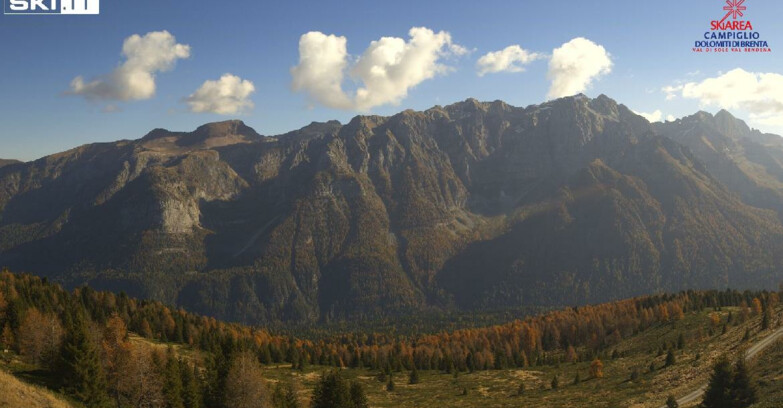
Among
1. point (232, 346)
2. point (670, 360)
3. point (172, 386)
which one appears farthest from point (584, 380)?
point (172, 386)

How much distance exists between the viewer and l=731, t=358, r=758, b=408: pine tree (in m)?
50.2

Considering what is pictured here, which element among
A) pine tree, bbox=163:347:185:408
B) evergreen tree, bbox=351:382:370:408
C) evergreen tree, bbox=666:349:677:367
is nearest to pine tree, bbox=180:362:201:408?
pine tree, bbox=163:347:185:408

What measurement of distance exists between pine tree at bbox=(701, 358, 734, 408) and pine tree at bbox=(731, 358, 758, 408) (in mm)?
426

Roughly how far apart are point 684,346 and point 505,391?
38.1 meters

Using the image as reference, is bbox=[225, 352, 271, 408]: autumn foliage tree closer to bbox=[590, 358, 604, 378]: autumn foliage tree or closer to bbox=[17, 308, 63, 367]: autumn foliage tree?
bbox=[17, 308, 63, 367]: autumn foliage tree

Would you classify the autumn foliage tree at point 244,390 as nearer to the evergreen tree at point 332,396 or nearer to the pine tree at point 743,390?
the evergreen tree at point 332,396

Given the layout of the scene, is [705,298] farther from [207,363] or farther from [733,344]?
[207,363]

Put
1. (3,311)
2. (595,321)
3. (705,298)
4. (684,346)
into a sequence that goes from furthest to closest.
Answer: (595,321), (705,298), (684,346), (3,311)

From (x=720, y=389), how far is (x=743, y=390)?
78.4 inches

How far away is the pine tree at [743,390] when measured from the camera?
165 ft

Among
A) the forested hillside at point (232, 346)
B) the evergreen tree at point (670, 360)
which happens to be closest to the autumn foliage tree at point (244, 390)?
the forested hillside at point (232, 346)

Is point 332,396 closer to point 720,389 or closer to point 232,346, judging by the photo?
point 232,346

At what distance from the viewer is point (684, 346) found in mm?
98188

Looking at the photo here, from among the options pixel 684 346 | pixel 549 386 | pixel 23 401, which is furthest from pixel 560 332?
pixel 23 401
